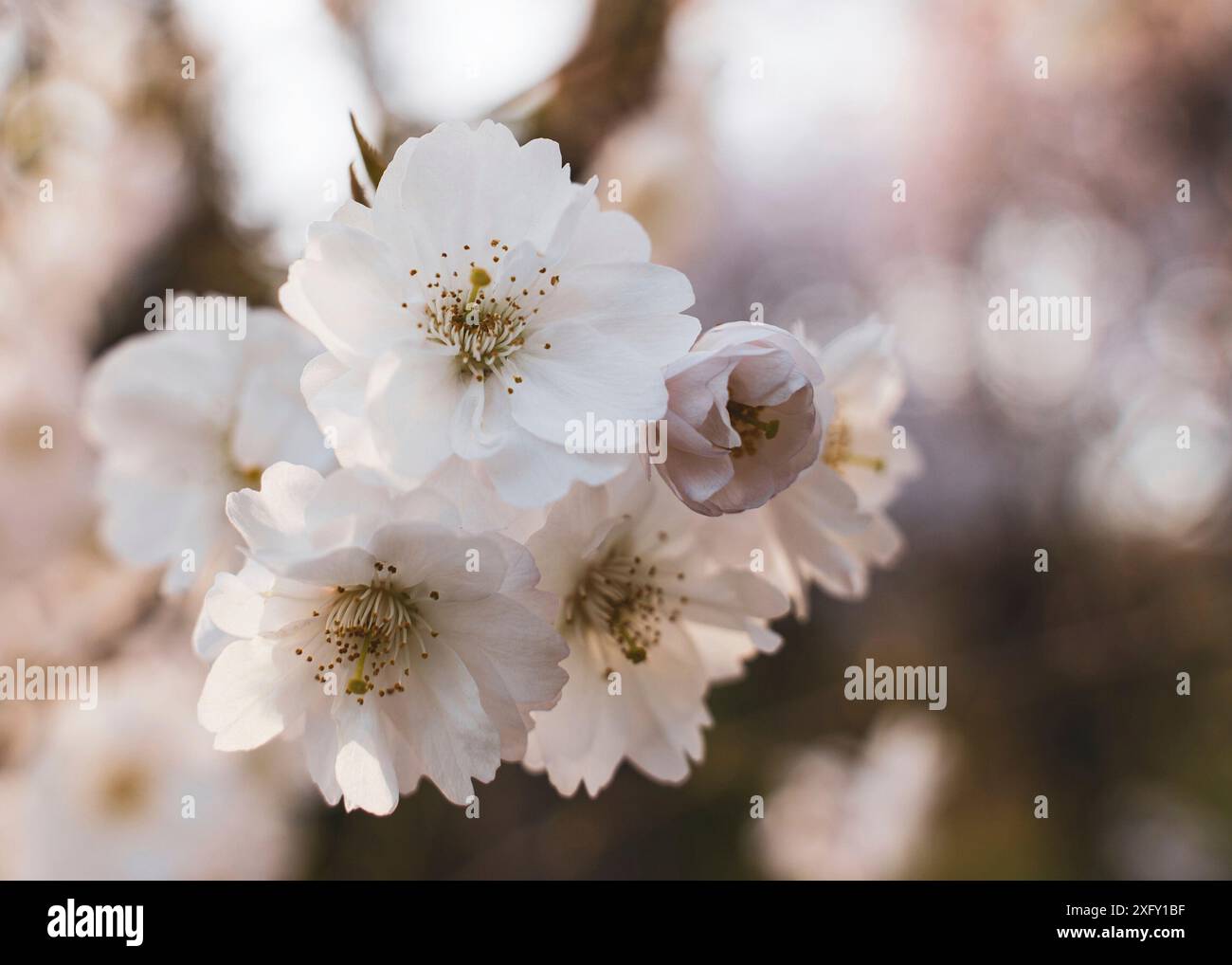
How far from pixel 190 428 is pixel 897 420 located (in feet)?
7.24

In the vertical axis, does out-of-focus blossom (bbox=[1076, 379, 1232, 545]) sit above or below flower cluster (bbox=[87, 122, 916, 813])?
above

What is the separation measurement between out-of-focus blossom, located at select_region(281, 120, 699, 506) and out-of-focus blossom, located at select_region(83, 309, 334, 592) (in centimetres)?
14

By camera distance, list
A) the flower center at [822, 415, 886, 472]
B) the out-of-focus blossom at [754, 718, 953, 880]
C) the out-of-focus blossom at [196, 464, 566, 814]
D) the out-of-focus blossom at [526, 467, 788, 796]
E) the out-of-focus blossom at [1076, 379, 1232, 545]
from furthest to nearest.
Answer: the out-of-focus blossom at [1076, 379, 1232, 545] < the out-of-focus blossom at [754, 718, 953, 880] < the flower center at [822, 415, 886, 472] < the out-of-focus blossom at [526, 467, 788, 796] < the out-of-focus blossom at [196, 464, 566, 814]

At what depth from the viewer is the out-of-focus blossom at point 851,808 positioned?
1781mm

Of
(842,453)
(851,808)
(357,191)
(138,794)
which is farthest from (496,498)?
(851,808)

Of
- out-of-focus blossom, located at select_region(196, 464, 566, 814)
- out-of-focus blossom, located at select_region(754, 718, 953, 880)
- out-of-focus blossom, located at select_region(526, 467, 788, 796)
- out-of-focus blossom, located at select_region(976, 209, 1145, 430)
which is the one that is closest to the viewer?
out-of-focus blossom, located at select_region(196, 464, 566, 814)

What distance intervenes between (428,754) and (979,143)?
256cm

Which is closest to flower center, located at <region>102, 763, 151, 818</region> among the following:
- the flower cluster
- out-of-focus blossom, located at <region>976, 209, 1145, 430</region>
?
the flower cluster

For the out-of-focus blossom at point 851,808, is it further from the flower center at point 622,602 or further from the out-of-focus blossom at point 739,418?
the out-of-focus blossom at point 739,418

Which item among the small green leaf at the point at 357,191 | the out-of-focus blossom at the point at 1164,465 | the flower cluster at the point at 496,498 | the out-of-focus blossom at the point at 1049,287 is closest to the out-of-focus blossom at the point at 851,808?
the out-of-focus blossom at the point at 1164,465

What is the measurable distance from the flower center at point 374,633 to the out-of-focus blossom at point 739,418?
7.2 inches

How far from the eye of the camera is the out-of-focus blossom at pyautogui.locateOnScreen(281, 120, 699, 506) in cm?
52

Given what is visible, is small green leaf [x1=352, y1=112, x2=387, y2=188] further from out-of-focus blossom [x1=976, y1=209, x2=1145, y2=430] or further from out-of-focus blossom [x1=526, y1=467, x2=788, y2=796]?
out-of-focus blossom [x1=976, y1=209, x2=1145, y2=430]
